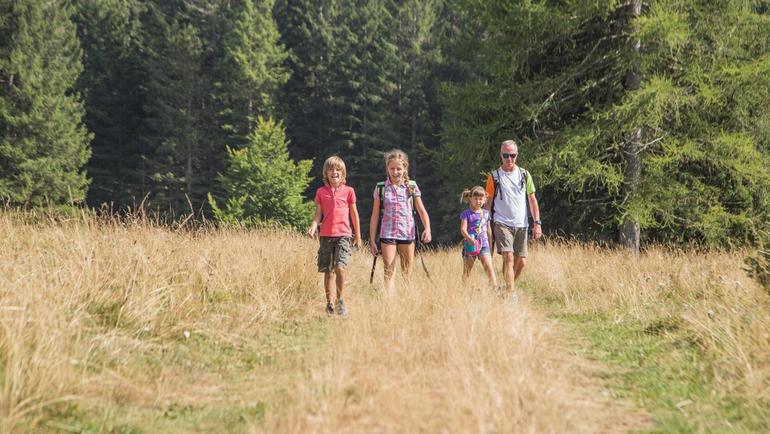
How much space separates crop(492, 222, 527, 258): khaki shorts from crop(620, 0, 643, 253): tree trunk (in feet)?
14.7

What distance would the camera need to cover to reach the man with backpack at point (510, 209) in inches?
271

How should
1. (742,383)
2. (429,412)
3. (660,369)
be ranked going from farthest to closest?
(660,369) < (742,383) < (429,412)

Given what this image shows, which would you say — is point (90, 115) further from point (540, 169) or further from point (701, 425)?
point (701, 425)

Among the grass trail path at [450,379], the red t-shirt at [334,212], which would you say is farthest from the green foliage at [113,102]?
the grass trail path at [450,379]

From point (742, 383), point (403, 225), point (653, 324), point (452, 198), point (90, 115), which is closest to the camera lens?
point (742, 383)

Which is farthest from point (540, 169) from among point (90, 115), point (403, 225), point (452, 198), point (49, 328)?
point (90, 115)

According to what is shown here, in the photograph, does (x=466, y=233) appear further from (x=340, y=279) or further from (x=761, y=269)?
(x=761, y=269)

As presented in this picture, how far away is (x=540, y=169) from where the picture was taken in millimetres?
10586

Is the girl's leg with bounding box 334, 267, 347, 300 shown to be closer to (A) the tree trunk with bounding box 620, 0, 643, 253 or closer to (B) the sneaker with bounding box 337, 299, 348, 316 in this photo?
(B) the sneaker with bounding box 337, 299, 348, 316

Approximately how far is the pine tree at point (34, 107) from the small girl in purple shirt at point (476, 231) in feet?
73.8

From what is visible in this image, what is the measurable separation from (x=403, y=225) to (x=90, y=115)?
3934cm

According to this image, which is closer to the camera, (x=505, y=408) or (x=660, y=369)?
(x=505, y=408)

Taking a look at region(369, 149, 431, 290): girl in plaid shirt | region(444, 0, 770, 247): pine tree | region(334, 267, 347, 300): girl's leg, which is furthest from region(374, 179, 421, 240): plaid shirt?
region(444, 0, 770, 247): pine tree

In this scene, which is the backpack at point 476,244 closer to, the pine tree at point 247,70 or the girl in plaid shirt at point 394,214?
the girl in plaid shirt at point 394,214
